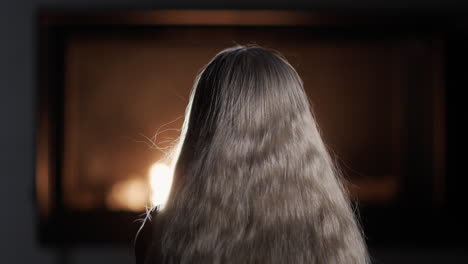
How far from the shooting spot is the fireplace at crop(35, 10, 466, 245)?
2748 millimetres

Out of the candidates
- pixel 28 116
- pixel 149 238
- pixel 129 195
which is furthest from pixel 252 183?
pixel 28 116

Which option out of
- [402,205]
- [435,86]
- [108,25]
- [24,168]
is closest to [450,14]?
[435,86]

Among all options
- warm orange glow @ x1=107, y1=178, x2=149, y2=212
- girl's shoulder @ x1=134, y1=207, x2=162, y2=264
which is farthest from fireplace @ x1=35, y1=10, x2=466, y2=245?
girl's shoulder @ x1=134, y1=207, x2=162, y2=264

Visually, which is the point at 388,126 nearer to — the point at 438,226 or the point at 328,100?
the point at 328,100

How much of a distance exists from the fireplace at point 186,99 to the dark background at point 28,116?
0.24 ft

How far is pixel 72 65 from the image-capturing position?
2854mm

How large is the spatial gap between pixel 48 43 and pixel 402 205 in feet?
6.57

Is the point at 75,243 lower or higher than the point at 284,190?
lower

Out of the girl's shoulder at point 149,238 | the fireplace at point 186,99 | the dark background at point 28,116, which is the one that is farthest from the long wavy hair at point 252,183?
the dark background at point 28,116

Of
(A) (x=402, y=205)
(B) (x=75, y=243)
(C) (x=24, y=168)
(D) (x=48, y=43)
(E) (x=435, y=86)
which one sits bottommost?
(B) (x=75, y=243)

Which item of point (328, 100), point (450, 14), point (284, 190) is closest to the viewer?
point (284, 190)

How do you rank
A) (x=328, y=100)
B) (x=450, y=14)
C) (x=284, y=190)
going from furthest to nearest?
1. (x=328, y=100)
2. (x=450, y=14)
3. (x=284, y=190)

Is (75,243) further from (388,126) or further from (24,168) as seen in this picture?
(388,126)

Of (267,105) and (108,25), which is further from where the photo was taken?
(108,25)
